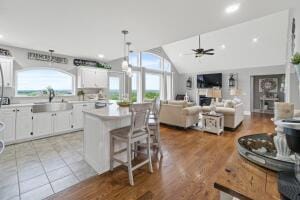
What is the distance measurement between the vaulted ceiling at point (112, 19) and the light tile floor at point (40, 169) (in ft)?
8.04

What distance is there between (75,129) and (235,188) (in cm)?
484

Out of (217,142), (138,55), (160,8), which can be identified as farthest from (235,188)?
(138,55)

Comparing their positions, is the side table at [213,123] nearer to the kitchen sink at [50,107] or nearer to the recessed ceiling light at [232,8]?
the recessed ceiling light at [232,8]

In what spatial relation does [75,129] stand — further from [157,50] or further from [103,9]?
[157,50]

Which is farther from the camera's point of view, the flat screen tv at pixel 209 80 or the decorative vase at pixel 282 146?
the flat screen tv at pixel 209 80

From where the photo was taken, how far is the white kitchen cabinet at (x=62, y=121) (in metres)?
4.29

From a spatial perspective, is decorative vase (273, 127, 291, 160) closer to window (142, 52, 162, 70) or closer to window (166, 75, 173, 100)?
window (142, 52, 162, 70)

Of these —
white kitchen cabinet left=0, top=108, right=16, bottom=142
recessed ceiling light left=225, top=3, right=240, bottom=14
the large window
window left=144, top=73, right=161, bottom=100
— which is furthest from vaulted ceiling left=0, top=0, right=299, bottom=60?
window left=144, top=73, right=161, bottom=100

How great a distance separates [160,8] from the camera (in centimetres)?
250

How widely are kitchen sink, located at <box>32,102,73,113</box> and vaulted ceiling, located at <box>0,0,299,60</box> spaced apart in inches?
60.6

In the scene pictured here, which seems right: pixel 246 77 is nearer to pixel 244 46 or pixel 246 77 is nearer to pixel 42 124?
pixel 244 46

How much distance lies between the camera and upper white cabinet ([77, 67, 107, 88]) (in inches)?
205

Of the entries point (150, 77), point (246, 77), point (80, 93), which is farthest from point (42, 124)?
point (246, 77)

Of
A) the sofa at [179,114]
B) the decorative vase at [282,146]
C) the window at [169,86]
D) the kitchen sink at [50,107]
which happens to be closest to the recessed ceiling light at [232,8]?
the decorative vase at [282,146]
